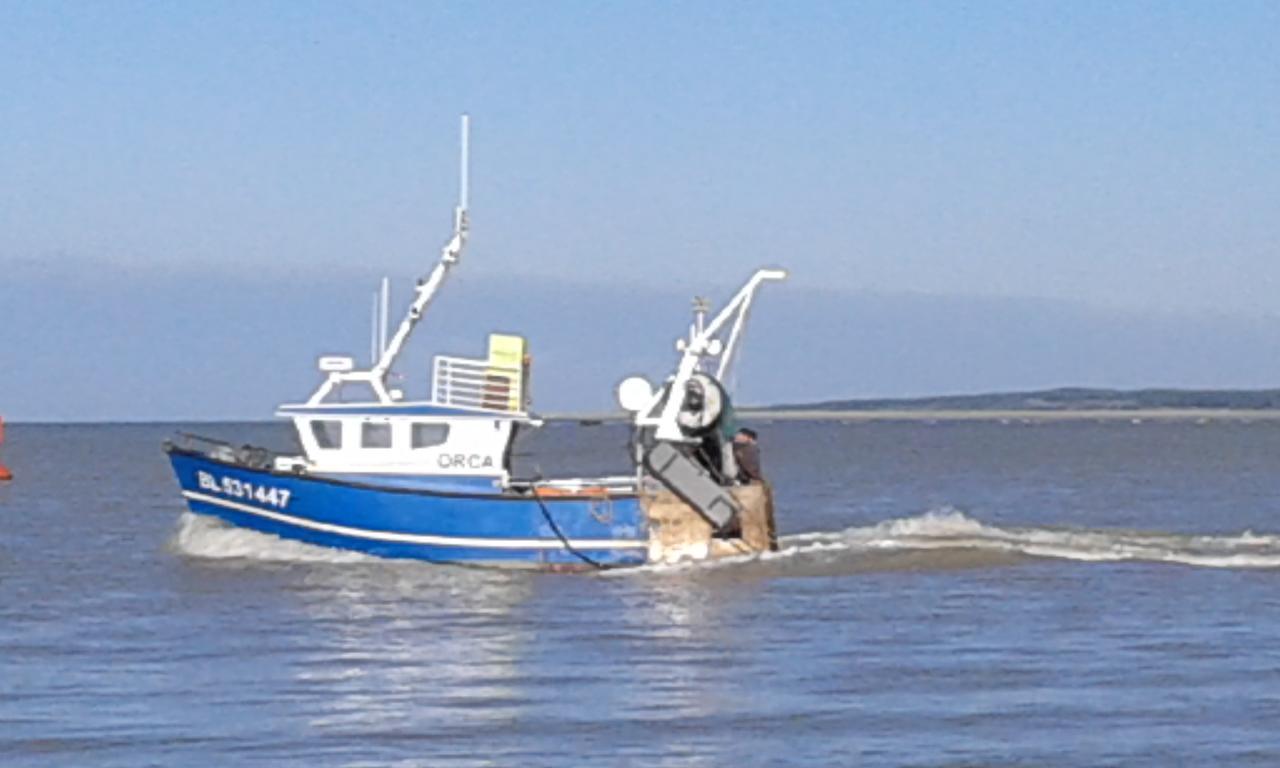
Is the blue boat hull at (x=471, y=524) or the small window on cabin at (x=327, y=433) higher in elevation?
the small window on cabin at (x=327, y=433)

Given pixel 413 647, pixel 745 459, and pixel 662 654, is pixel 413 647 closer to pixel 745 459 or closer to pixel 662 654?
pixel 662 654

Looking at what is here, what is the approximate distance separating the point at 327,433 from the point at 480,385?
188 cm

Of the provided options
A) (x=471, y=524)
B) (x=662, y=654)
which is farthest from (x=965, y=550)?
(x=662, y=654)

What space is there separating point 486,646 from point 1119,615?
633cm

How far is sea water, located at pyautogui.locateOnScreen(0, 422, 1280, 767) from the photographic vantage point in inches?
635

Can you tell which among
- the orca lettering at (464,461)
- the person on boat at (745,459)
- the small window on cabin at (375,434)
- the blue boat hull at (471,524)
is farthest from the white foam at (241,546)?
the person on boat at (745,459)

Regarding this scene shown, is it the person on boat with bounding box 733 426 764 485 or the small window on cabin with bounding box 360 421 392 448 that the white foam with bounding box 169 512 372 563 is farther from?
the person on boat with bounding box 733 426 764 485

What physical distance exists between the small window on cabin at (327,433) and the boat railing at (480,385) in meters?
1.24

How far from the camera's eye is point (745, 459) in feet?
96.0

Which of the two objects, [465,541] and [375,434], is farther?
[375,434]

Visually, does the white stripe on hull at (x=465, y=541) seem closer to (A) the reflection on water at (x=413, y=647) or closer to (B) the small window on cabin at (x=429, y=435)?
(A) the reflection on water at (x=413, y=647)

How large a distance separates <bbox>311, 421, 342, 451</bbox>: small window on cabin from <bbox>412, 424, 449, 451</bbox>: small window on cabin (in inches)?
37.4

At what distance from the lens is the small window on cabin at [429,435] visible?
96.3ft

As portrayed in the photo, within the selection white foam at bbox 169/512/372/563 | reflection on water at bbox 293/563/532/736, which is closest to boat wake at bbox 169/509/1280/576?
white foam at bbox 169/512/372/563
